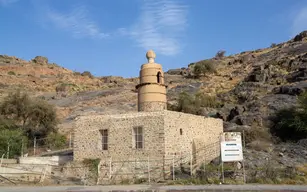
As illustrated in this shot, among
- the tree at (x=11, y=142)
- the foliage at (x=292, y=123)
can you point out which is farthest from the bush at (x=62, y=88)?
the foliage at (x=292, y=123)

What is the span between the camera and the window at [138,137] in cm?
1936

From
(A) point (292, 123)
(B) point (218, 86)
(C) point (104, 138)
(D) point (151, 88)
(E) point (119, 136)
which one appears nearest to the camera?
(E) point (119, 136)

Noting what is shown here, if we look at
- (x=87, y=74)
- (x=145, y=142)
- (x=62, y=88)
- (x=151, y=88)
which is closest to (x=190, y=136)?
(x=145, y=142)

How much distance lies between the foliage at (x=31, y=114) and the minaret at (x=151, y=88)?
16837 millimetres

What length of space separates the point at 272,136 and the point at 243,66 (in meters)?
40.4

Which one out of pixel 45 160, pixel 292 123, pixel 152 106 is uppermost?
pixel 152 106

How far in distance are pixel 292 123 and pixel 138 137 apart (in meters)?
14.1

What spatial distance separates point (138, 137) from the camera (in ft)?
64.0

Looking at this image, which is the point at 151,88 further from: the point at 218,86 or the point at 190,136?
the point at 218,86

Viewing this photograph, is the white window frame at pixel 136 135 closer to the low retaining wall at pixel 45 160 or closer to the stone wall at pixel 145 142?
the stone wall at pixel 145 142

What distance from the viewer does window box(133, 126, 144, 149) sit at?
19.4m

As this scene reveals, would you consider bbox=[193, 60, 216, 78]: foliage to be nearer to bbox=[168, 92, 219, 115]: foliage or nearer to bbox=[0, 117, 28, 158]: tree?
bbox=[168, 92, 219, 115]: foliage

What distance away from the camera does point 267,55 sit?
6800cm

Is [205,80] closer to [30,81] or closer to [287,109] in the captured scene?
[287,109]
